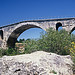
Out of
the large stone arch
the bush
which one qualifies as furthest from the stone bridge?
the bush

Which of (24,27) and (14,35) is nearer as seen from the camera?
(24,27)

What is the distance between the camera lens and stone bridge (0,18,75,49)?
53.1 feet

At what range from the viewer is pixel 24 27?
2109 centimetres

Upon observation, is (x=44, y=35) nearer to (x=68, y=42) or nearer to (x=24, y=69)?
(x=68, y=42)

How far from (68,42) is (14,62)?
18.0ft

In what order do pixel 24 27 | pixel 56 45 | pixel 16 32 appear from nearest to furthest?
pixel 56 45, pixel 24 27, pixel 16 32

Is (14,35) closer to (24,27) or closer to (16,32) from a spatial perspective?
(16,32)

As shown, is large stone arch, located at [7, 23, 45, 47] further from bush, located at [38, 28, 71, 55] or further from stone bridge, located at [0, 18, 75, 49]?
bush, located at [38, 28, 71, 55]

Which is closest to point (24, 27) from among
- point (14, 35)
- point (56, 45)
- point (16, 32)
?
point (16, 32)

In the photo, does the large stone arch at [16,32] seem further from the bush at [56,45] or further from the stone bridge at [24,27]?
the bush at [56,45]

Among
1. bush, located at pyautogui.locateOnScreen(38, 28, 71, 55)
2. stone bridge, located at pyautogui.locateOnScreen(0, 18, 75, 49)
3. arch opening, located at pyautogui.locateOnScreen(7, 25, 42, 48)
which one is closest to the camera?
bush, located at pyautogui.locateOnScreen(38, 28, 71, 55)

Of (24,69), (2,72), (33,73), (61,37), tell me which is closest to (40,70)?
(33,73)

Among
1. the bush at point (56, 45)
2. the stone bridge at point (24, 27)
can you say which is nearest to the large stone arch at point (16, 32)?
the stone bridge at point (24, 27)

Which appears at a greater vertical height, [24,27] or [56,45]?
[24,27]
